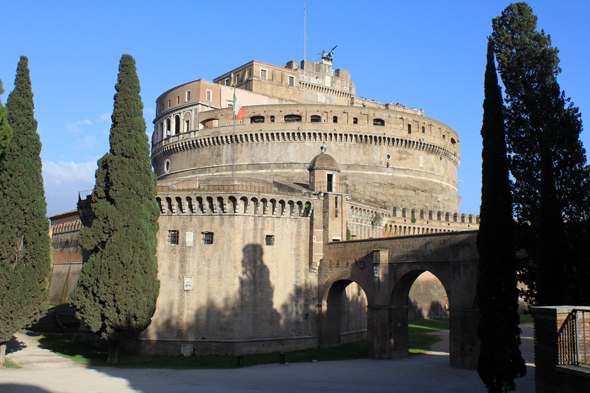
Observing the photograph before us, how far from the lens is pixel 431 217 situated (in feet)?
136

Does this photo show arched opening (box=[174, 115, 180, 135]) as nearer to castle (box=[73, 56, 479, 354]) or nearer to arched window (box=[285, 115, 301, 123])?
castle (box=[73, 56, 479, 354])

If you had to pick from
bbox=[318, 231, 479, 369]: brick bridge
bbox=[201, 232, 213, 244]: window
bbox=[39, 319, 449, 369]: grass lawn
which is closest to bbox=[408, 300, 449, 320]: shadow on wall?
bbox=[39, 319, 449, 369]: grass lawn

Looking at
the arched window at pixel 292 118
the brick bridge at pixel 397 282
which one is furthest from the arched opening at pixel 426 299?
the arched window at pixel 292 118

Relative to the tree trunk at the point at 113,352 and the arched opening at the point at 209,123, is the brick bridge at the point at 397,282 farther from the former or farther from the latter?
the arched opening at the point at 209,123

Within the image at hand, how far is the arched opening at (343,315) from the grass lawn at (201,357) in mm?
578

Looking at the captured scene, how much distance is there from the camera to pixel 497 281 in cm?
→ 1680

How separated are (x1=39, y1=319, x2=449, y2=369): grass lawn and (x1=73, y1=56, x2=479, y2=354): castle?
2.84 feet

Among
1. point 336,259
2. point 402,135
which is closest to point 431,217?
point 402,135

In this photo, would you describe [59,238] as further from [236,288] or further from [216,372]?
[216,372]

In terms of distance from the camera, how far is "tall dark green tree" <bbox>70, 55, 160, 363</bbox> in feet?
76.4

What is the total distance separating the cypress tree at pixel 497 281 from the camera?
16.5 metres

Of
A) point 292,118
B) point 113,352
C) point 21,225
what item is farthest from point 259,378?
point 292,118

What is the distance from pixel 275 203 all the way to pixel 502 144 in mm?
13055

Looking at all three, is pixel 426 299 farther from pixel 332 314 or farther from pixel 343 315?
pixel 332 314
